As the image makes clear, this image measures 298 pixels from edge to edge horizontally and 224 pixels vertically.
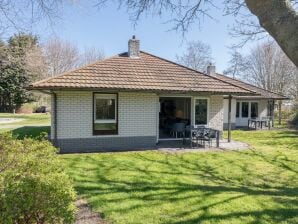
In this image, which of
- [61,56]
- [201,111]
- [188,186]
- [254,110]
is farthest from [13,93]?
[188,186]

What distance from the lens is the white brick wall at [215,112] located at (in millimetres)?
17692

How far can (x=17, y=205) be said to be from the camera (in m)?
3.94

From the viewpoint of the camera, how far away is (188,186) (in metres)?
8.16

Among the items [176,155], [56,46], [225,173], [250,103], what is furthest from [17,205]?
[56,46]

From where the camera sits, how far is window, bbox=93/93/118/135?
14.7 meters

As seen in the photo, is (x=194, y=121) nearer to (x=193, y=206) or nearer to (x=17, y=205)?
(x=193, y=206)

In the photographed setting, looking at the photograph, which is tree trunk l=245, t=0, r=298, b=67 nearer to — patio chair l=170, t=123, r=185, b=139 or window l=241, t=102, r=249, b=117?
patio chair l=170, t=123, r=185, b=139

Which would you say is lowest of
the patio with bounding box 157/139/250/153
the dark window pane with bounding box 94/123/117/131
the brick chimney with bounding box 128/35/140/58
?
the patio with bounding box 157/139/250/153

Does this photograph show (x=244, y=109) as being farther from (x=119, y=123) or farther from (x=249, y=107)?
(x=119, y=123)

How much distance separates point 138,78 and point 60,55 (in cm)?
3309

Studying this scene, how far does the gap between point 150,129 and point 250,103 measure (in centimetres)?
1724

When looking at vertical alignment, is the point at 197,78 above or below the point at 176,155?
above

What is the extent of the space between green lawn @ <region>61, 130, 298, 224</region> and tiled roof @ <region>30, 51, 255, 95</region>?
3.20 m

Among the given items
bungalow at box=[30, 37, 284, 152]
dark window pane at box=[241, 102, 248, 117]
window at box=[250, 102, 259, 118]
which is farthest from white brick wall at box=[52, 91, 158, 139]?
window at box=[250, 102, 259, 118]
